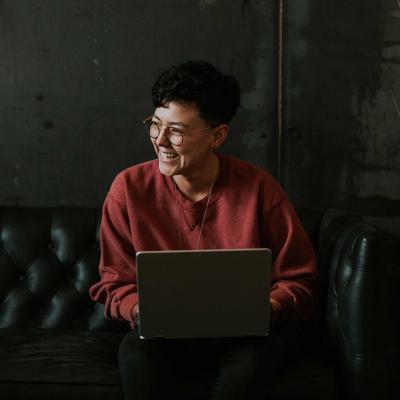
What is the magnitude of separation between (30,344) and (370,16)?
1.73m

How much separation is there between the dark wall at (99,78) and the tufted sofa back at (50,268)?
12.1 inches

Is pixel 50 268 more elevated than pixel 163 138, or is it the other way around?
pixel 163 138

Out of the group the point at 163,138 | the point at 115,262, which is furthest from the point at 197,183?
the point at 115,262

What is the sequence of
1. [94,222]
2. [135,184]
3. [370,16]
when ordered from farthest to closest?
1. [370,16]
2. [94,222]
3. [135,184]

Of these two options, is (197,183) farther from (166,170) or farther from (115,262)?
(115,262)

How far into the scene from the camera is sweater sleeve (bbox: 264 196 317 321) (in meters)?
1.87

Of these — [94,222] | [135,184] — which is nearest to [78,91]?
[94,222]

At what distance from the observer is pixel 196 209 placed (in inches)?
77.7

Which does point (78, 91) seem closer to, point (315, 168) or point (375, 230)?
point (315, 168)

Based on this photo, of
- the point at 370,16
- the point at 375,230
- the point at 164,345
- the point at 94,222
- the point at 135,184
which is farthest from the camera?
the point at 370,16

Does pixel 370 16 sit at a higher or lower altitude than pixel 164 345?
higher

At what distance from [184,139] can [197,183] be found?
175 mm

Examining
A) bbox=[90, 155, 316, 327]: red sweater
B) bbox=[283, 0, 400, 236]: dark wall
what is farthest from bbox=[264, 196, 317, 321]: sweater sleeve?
bbox=[283, 0, 400, 236]: dark wall

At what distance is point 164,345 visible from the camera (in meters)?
1.71
